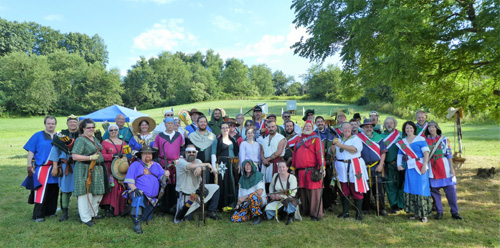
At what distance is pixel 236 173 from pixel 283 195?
102cm

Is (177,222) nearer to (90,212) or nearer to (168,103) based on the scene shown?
(90,212)

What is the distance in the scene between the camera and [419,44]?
5.43 m

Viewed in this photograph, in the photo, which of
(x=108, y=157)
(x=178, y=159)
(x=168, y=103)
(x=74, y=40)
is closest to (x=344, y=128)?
(x=178, y=159)

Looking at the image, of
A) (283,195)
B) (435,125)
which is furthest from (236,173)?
(435,125)

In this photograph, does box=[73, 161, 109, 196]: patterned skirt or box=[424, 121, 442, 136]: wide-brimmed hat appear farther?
box=[424, 121, 442, 136]: wide-brimmed hat

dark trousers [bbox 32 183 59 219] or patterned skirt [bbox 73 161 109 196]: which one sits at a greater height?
patterned skirt [bbox 73 161 109 196]

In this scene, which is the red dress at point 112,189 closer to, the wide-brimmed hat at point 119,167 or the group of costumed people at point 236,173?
the group of costumed people at point 236,173

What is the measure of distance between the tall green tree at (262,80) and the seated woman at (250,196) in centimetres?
6420

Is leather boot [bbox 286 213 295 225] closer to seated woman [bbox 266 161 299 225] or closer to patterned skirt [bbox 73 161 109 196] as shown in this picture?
seated woman [bbox 266 161 299 225]

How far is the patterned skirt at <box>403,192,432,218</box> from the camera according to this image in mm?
4512

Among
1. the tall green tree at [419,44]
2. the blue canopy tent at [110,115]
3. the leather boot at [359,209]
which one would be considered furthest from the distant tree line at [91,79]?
the leather boot at [359,209]

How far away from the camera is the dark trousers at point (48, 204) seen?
4.73m

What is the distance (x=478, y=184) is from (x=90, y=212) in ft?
28.2

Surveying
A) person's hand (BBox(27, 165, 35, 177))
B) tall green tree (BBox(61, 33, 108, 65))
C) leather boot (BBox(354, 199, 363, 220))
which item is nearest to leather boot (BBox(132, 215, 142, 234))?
person's hand (BBox(27, 165, 35, 177))
